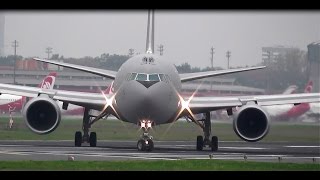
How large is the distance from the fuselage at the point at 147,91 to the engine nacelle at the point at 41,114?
2575 mm

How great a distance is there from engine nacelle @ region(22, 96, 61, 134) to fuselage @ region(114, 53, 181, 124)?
8.45ft

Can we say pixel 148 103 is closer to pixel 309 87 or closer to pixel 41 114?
pixel 41 114

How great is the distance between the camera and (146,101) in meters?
30.5

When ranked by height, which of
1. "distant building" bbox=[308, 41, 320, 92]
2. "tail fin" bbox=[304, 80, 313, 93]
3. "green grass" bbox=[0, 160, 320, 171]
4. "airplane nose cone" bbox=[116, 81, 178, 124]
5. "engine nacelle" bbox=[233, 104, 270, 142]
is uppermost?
"distant building" bbox=[308, 41, 320, 92]

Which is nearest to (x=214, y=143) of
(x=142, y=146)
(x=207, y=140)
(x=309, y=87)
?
(x=207, y=140)

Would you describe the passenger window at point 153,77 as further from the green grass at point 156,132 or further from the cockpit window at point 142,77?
the green grass at point 156,132

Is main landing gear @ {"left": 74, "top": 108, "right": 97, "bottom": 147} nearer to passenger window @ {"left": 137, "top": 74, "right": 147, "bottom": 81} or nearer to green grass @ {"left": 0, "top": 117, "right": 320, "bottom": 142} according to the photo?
passenger window @ {"left": 137, "top": 74, "right": 147, "bottom": 81}

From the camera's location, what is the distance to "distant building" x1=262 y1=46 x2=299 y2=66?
52.9 meters

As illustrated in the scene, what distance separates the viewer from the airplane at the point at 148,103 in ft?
102

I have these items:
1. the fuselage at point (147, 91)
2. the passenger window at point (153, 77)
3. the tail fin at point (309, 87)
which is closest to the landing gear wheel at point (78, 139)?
the fuselage at point (147, 91)

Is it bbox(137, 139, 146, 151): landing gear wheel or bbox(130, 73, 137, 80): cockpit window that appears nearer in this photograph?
bbox(137, 139, 146, 151): landing gear wheel

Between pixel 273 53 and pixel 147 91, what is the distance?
27.0m

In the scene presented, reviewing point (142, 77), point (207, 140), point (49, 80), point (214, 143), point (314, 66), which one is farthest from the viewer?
point (49, 80)

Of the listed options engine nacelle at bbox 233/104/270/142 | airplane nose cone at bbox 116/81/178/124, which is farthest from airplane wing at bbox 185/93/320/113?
airplane nose cone at bbox 116/81/178/124
